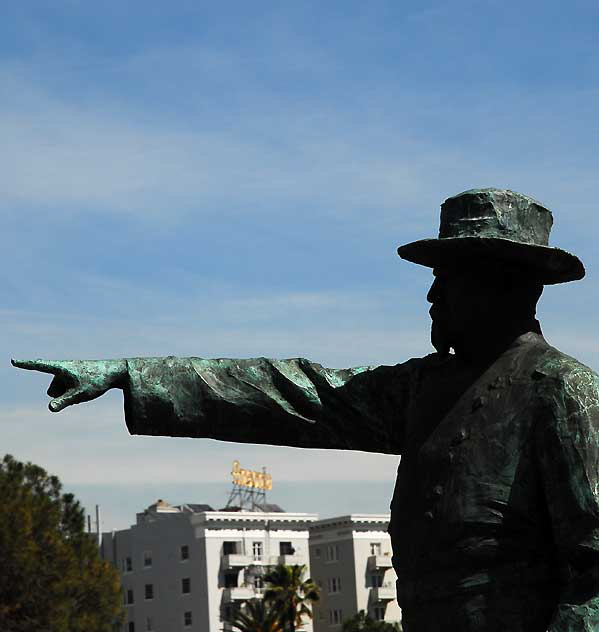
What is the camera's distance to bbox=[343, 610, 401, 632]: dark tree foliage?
81500 millimetres

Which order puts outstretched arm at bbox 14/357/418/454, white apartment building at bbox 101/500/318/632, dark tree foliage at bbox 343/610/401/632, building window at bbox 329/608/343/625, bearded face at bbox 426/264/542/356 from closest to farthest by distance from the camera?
bearded face at bbox 426/264/542/356 → outstretched arm at bbox 14/357/418/454 → dark tree foliage at bbox 343/610/401/632 → white apartment building at bbox 101/500/318/632 → building window at bbox 329/608/343/625

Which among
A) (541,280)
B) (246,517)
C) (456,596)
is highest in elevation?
(246,517)

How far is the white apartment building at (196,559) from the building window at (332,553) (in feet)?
8.68

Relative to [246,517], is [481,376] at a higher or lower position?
lower

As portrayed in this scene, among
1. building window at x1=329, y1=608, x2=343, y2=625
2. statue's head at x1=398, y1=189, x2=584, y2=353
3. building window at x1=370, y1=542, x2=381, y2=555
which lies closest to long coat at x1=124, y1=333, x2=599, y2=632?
statue's head at x1=398, y1=189, x2=584, y2=353

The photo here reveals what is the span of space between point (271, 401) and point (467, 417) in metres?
0.89

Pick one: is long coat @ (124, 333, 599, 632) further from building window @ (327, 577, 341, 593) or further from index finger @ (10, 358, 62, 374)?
building window @ (327, 577, 341, 593)

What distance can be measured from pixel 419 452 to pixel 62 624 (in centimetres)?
3894

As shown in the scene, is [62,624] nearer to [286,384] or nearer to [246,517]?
[286,384]

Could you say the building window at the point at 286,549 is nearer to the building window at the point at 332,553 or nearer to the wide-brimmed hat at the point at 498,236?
the building window at the point at 332,553

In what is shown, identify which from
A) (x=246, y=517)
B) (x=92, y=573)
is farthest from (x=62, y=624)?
(x=246, y=517)

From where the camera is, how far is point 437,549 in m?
5.63

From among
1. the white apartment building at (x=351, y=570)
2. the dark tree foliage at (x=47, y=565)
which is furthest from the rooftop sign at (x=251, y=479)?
the dark tree foliage at (x=47, y=565)

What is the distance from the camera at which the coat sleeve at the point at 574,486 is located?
5.29m
